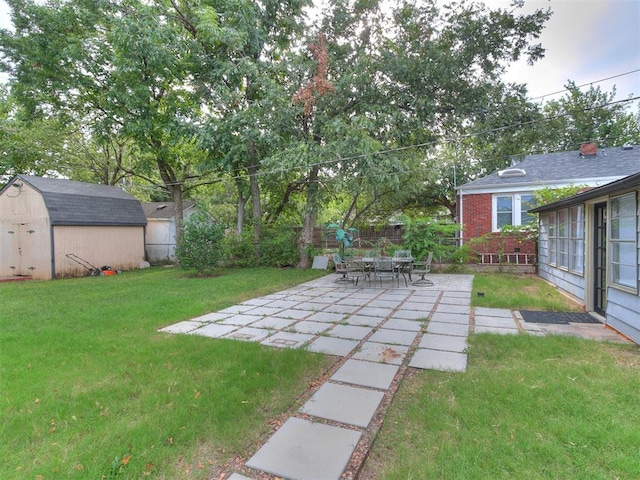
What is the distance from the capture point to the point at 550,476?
195 cm

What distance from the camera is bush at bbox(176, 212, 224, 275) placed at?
35.3ft

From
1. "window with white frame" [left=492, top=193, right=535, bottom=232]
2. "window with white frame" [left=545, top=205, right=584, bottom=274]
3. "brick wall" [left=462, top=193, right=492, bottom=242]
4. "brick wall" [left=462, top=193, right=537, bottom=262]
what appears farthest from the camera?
"brick wall" [left=462, top=193, right=492, bottom=242]

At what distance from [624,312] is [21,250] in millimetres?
17186

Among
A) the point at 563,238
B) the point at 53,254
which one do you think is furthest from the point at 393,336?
the point at 53,254

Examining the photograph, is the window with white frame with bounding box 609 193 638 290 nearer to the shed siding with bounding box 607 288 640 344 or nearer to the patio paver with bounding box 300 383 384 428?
the shed siding with bounding box 607 288 640 344

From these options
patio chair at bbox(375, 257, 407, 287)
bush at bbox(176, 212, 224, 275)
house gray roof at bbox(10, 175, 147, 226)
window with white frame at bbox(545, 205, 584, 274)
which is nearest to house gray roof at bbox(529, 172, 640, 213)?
window with white frame at bbox(545, 205, 584, 274)

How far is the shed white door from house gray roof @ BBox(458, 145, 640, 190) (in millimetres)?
16552

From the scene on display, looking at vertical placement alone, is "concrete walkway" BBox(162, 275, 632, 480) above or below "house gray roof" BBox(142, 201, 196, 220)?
below

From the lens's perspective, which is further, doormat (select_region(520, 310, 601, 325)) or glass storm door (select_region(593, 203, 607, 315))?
glass storm door (select_region(593, 203, 607, 315))

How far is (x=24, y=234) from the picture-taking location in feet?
40.0

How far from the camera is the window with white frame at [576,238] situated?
21.2 feet

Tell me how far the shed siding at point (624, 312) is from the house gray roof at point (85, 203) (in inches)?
602

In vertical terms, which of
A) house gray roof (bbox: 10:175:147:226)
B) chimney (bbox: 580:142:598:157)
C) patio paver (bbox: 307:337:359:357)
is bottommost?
patio paver (bbox: 307:337:359:357)

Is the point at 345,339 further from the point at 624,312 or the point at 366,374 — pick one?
the point at 624,312
